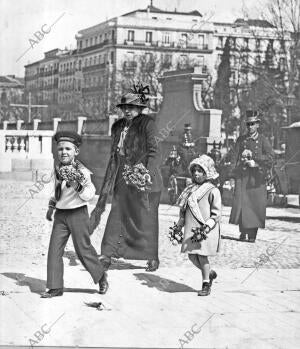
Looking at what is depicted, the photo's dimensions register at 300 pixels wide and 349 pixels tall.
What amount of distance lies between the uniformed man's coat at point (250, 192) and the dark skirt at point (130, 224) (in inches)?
107

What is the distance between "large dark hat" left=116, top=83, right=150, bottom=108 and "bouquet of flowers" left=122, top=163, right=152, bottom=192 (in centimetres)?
60

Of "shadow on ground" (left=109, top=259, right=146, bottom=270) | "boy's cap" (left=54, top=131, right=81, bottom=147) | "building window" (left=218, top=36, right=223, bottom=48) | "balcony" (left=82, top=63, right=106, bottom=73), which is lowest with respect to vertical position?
"shadow on ground" (left=109, top=259, right=146, bottom=270)

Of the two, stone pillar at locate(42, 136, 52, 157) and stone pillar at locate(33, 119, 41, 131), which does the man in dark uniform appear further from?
stone pillar at locate(33, 119, 41, 131)

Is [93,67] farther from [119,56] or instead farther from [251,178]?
[251,178]

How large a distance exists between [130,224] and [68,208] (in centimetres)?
127

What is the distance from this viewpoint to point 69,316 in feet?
Answer: 21.2

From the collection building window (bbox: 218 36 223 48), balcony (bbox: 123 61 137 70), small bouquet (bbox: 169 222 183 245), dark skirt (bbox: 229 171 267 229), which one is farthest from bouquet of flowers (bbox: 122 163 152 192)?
building window (bbox: 218 36 223 48)

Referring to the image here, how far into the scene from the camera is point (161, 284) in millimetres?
7762

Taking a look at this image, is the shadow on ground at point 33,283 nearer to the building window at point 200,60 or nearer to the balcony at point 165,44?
the balcony at point 165,44

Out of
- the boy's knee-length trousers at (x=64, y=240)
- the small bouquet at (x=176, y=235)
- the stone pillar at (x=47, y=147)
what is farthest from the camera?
the stone pillar at (x=47, y=147)

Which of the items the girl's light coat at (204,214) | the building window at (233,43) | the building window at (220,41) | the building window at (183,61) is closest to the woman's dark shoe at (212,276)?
the girl's light coat at (204,214)

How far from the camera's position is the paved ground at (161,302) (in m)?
6.05

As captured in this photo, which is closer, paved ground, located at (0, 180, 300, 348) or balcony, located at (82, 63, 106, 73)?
paved ground, located at (0, 180, 300, 348)

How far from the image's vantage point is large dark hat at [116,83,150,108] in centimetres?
773
